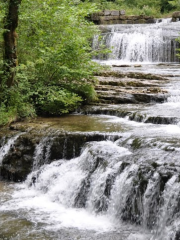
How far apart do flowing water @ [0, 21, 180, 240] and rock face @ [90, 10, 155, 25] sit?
20.8 m

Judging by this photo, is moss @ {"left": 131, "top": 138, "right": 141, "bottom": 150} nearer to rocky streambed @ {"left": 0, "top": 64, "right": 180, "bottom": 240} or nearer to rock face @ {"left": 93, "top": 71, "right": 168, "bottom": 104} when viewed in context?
rocky streambed @ {"left": 0, "top": 64, "right": 180, "bottom": 240}

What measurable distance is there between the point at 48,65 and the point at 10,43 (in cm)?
128

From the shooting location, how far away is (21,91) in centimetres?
1089

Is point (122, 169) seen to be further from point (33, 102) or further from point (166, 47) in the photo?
point (166, 47)

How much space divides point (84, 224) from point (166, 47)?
16.6 metres

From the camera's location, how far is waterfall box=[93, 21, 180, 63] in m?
21.2

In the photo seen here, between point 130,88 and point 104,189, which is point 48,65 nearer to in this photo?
point 130,88

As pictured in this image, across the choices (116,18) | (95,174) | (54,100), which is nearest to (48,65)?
(54,100)

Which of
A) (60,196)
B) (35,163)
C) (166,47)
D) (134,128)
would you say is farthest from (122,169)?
(166,47)

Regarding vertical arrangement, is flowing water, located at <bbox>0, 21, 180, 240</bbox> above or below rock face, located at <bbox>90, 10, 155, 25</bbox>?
below

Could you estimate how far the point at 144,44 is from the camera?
2178 centimetres

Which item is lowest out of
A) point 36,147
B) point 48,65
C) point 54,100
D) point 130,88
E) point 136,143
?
point 36,147

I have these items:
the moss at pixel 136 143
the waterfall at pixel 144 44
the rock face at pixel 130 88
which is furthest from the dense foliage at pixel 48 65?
the waterfall at pixel 144 44

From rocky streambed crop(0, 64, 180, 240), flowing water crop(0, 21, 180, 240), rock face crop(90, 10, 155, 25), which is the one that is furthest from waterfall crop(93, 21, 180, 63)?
flowing water crop(0, 21, 180, 240)
